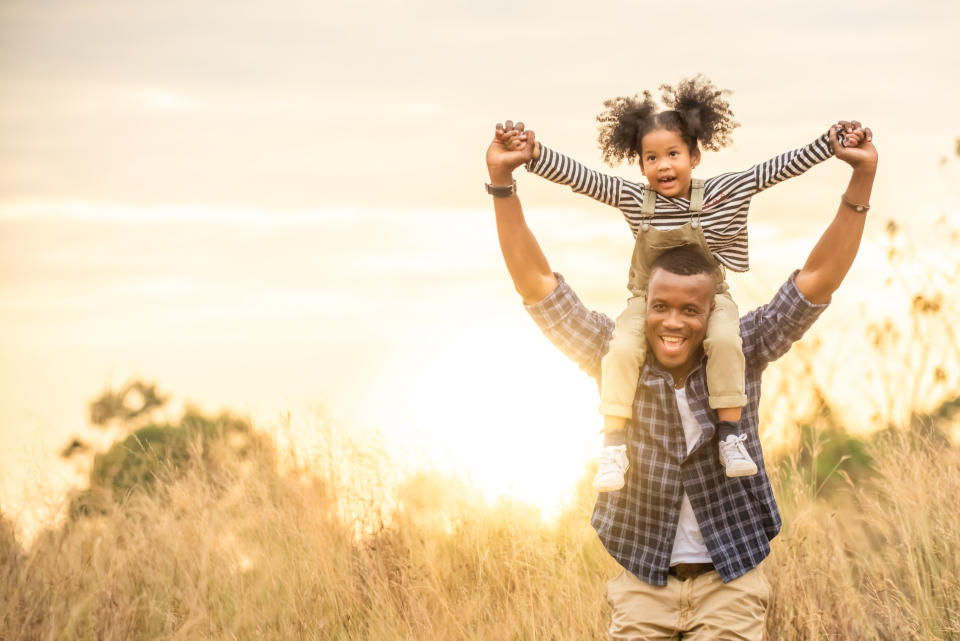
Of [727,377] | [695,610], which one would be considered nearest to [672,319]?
[727,377]

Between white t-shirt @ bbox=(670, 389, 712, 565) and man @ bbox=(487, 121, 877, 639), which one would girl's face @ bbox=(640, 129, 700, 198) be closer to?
man @ bbox=(487, 121, 877, 639)

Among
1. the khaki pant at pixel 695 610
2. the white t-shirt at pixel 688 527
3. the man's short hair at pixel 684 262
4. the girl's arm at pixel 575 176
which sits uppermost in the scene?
the girl's arm at pixel 575 176

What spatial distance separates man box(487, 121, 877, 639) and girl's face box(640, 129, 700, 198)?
1.18 ft

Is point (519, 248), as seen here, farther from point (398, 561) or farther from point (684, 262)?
point (398, 561)

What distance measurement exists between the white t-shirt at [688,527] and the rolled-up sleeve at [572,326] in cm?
32

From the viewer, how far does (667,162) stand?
3928 millimetres

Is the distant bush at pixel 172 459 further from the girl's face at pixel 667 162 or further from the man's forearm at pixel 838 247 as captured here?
the man's forearm at pixel 838 247

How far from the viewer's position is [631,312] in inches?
145

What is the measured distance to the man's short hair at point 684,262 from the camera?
3564 millimetres

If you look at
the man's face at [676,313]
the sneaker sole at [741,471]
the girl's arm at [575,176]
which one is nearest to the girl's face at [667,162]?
the girl's arm at [575,176]

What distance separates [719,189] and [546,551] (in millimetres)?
3129

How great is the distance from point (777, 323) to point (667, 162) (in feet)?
2.43

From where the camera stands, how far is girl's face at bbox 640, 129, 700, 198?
392 centimetres

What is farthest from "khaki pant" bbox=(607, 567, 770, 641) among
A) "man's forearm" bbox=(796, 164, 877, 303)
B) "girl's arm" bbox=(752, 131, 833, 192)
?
"girl's arm" bbox=(752, 131, 833, 192)
